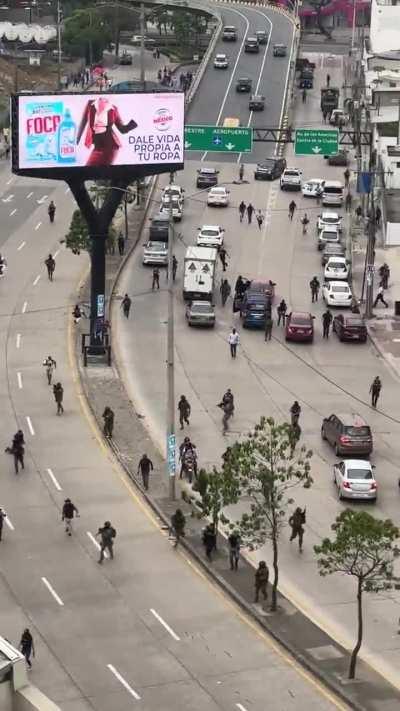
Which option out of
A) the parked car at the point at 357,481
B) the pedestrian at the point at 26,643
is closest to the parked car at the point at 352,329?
the parked car at the point at 357,481

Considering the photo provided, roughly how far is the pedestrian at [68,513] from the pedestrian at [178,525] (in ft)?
9.60

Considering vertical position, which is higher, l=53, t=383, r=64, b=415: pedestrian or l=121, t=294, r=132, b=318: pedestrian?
l=53, t=383, r=64, b=415: pedestrian

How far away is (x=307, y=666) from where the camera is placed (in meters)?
42.6

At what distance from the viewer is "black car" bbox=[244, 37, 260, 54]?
153m

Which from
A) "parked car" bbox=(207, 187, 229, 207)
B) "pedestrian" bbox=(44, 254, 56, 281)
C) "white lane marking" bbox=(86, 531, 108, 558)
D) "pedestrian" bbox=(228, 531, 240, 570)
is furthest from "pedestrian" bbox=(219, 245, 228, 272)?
"pedestrian" bbox=(228, 531, 240, 570)

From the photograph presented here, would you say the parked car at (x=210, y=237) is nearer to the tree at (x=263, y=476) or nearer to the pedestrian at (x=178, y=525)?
the pedestrian at (x=178, y=525)

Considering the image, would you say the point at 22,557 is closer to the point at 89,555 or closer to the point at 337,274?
the point at 89,555

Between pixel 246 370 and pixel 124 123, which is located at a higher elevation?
pixel 124 123

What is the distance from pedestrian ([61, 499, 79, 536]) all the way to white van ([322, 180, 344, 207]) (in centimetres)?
5512

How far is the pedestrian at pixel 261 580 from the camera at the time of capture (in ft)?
152

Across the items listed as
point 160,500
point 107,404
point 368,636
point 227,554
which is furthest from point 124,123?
point 368,636

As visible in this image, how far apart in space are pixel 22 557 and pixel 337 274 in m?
39.6

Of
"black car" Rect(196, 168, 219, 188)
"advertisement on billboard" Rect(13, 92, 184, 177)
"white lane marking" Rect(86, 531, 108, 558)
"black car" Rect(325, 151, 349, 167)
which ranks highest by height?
→ "advertisement on billboard" Rect(13, 92, 184, 177)

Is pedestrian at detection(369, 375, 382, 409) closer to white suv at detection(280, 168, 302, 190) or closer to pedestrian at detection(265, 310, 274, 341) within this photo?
pedestrian at detection(265, 310, 274, 341)
